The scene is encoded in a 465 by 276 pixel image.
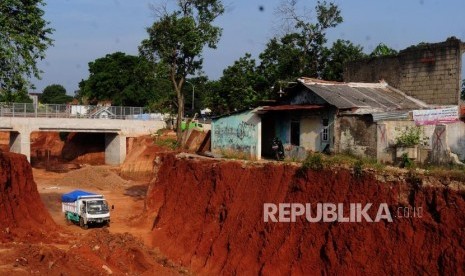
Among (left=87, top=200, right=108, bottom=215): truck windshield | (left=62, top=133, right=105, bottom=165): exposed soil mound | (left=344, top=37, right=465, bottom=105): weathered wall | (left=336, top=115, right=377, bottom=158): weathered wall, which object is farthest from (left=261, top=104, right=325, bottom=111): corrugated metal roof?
(left=62, top=133, right=105, bottom=165): exposed soil mound

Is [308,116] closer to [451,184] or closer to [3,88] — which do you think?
Answer: [451,184]

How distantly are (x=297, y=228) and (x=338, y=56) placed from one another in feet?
84.0

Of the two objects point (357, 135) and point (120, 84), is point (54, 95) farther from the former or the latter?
point (357, 135)

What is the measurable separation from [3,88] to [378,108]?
20.0m

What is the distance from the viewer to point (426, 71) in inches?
1109

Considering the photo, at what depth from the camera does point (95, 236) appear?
24828 millimetres

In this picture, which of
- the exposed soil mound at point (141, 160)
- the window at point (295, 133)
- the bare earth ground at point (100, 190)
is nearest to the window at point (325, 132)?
the window at point (295, 133)

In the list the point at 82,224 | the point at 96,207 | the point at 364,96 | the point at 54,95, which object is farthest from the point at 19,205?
the point at 54,95

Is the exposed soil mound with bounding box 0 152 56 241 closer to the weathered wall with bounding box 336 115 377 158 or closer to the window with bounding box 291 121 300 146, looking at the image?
the window with bounding box 291 121 300 146

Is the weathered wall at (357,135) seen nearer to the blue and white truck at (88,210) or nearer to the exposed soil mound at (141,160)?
the blue and white truck at (88,210)

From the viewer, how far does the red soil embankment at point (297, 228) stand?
51.3 feet

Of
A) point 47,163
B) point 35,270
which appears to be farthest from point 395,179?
point 47,163

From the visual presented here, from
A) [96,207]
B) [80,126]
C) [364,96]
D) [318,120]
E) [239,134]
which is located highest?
[364,96]

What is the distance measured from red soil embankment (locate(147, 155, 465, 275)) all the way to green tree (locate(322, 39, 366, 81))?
18.6 metres
